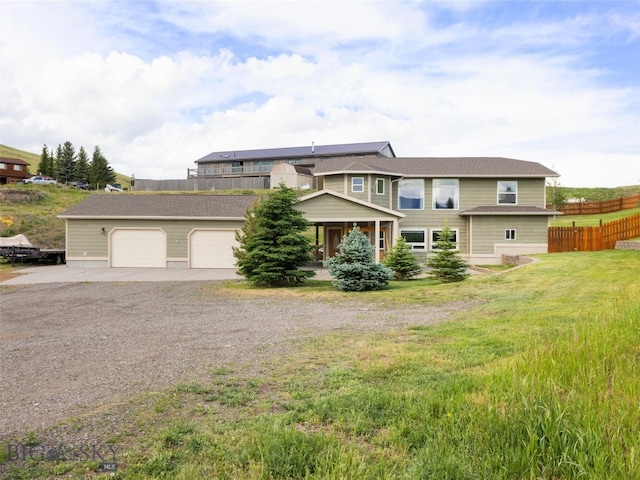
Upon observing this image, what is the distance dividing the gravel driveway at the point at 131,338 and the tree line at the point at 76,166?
199ft

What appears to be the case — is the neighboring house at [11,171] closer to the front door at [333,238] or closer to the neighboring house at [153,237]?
the neighboring house at [153,237]

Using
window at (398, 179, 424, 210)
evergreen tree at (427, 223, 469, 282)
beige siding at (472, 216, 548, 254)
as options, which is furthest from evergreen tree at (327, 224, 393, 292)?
beige siding at (472, 216, 548, 254)

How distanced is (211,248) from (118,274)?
17.4ft

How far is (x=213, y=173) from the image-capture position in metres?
64.0

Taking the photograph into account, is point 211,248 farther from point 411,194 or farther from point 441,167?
point 441,167

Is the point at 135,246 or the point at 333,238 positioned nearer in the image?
the point at 135,246

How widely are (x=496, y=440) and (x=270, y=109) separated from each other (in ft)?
85.5

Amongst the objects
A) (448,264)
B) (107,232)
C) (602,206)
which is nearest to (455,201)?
(448,264)

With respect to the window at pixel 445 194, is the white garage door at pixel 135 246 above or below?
below

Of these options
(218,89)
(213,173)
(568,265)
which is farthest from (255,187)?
(568,265)

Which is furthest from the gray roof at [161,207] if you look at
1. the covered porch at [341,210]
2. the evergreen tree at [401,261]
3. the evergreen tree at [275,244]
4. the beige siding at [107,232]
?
the evergreen tree at [401,261]

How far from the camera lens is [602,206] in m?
38.9

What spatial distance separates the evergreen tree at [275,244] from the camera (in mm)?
17031

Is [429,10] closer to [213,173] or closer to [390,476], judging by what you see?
[390,476]
